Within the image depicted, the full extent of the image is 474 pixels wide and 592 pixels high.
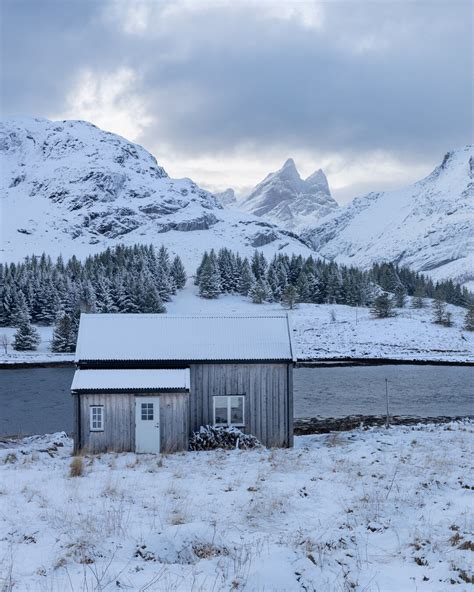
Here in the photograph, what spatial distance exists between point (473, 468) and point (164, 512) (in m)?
9.68

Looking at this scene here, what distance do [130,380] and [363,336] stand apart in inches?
3262

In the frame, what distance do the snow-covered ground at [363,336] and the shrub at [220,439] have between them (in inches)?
2291

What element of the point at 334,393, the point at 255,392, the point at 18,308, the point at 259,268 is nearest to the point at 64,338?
the point at 18,308

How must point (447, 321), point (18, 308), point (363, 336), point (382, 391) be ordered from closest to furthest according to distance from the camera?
point (382, 391) → point (363, 336) → point (18, 308) → point (447, 321)

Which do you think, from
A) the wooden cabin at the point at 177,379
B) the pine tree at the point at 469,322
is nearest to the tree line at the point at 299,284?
the pine tree at the point at 469,322

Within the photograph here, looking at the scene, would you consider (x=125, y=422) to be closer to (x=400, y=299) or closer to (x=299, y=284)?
(x=400, y=299)

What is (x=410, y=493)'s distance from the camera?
1287 centimetres

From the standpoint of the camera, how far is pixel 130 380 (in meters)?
23.0

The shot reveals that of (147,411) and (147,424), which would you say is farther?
(147,411)

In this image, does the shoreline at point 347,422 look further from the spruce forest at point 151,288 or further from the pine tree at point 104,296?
the pine tree at point 104,296

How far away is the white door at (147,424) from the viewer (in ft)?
74.8

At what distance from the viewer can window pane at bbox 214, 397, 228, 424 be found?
79.8ft

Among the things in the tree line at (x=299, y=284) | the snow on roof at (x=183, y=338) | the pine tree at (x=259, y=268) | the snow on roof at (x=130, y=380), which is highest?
the pine tree at (x=259, y=268)

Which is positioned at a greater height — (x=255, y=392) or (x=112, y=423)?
(x=255, y=392)
